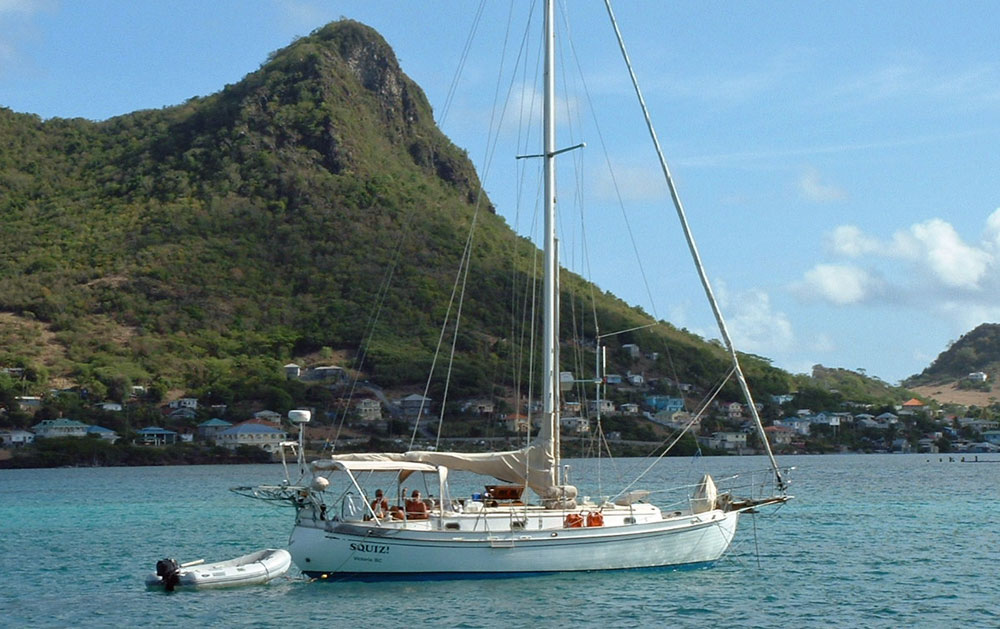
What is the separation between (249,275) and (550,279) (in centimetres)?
14176

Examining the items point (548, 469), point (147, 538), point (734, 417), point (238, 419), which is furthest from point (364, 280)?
point (548, 469)

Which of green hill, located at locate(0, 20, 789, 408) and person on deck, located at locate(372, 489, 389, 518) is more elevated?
green hill, located at locate(0, 20, 789, 408)

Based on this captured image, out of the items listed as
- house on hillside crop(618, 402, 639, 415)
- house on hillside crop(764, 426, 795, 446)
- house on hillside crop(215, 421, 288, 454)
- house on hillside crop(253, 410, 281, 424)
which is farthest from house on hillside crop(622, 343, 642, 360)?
house on hillside crop(215, 421, 288, 454)

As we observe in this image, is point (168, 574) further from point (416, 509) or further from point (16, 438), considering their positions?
point (16, 438)

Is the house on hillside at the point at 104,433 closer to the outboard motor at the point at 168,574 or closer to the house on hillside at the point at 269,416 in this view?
the house on hillside at the point at 269,416

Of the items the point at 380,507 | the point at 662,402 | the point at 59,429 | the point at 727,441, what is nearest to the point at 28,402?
the point at 59,429

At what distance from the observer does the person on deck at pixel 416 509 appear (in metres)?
29.6

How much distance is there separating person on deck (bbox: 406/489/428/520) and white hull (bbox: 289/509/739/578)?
35 centimetres

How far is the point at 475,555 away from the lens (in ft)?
95.7

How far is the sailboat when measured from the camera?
29172 millimetres

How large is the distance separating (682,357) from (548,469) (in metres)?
139

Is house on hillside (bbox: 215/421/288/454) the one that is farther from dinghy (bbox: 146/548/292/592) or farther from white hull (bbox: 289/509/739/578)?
white hull (bbox: 289/509/739/578)

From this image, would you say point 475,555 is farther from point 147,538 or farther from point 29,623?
point 147,538

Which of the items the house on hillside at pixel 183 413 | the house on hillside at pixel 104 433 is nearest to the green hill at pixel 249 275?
the house on hillside at pixel 183 413
